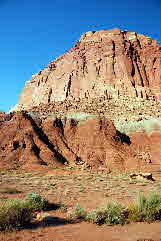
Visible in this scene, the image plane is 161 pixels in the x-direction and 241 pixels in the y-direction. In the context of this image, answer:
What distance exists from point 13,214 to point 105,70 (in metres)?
80.7

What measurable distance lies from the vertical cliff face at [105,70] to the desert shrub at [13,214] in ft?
230

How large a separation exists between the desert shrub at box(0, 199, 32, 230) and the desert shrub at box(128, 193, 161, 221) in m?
4.38

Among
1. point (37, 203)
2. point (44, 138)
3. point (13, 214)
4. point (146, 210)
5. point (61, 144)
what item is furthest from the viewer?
point (44, 138)

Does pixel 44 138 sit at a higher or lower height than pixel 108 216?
higher

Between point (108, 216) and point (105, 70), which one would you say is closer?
point (108, 216)

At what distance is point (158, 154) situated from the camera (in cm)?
5497

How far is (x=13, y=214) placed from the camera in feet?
36.1

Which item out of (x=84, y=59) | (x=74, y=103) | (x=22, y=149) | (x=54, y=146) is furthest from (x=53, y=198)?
(x=84, y=59)

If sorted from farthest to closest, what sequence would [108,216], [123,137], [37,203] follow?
1. [123,137]
2. [37,203]
3. [108,216]

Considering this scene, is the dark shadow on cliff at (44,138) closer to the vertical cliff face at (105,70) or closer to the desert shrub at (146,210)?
the vertical cliff face at (105,70)

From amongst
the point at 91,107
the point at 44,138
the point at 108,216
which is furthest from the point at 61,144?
the point at 108,216

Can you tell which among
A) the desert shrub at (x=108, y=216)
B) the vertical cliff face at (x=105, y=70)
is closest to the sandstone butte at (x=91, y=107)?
the vertical cliff face at (x=105, y=70)

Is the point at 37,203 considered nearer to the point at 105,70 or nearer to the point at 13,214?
the point at 13,214

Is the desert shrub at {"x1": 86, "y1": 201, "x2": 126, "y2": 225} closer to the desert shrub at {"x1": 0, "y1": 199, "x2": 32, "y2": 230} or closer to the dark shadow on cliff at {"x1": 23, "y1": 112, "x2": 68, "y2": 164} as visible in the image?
the desert shrub at {"x1": 0, "y1": 199, "x2": 32, "y2": 230}
